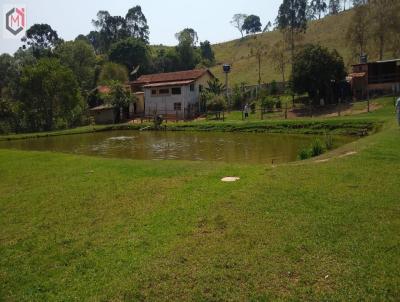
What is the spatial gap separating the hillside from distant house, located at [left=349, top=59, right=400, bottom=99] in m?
15.6

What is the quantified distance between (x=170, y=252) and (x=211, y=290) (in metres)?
1.31

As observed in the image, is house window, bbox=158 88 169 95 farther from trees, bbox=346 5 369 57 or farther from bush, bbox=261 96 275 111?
trees, bbox=346 5 369 57

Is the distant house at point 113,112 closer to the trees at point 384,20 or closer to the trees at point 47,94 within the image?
the trees at point 47,94

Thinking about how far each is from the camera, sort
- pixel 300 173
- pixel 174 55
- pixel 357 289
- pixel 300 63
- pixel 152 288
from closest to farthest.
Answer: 1. pixel 357 289
2. pixel 152 288
3. pixel 300 173
4. pixel 300 63
5. pixel 174 55

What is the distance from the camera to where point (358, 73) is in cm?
3925

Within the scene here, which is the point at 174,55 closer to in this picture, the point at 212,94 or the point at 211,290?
the point at 212,94

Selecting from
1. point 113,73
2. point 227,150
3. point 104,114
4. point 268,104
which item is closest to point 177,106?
point 104,114

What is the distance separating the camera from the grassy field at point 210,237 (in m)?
5.30

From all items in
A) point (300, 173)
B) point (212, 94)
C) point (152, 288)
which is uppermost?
point (212, 94)

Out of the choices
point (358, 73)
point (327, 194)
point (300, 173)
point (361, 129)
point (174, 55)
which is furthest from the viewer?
point (174, 55)

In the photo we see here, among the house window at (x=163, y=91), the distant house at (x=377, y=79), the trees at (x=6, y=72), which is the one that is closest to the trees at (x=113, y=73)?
the house window at (x=163, y=91)

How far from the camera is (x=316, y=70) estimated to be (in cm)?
3572

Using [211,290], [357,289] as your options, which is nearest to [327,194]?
[357,289]

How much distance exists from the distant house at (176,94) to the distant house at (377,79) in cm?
1887
